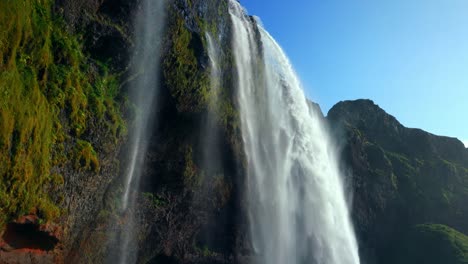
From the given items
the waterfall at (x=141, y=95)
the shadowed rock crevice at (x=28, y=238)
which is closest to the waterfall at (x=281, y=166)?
the waterfall at (x=141, y=95)

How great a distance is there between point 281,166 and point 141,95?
1334cm

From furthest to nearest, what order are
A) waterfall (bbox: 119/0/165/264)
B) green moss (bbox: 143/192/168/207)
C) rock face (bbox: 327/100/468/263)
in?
1. rock face (bbox: 327/100/468/263)
2. green moss (bbox: 143/192/168/207)
3. waterfall (bbox: 119/0/165/264)

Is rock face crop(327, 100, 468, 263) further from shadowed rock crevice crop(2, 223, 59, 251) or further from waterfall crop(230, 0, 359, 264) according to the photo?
shadowed rock crevice crop(2, 223, 59, 251)

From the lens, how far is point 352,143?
179ft

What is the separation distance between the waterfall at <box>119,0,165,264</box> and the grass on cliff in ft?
8.38

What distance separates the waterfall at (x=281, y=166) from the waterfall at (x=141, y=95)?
25.5 ft

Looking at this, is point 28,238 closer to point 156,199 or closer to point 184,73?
point 156,199

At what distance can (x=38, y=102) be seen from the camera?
54.5ft

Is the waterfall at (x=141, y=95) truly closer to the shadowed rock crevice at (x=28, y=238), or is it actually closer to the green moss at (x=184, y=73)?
the green moss at (x=184, y=73)

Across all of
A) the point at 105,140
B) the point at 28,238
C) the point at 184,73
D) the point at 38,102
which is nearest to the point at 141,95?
the point at 184,73

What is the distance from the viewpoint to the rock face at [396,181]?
175 ft

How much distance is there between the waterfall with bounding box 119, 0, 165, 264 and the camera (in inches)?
915

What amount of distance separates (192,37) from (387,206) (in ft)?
133

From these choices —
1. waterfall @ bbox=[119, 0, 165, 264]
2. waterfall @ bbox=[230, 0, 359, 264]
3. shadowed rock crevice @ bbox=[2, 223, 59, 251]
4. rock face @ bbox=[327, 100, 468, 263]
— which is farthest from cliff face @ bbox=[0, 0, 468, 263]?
rock face @ bbox=[327, 100, 468, 263]
